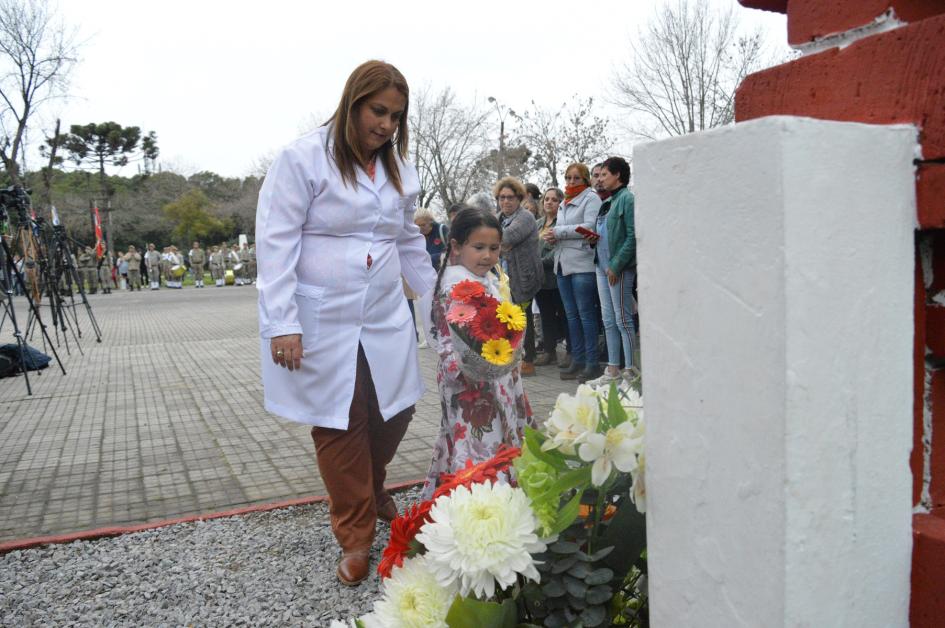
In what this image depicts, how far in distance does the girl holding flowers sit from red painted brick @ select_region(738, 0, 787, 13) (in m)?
2.01

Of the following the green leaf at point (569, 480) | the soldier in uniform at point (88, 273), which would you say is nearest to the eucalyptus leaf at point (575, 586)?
the green leaf at point (569, 480)

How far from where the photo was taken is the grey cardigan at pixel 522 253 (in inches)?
266

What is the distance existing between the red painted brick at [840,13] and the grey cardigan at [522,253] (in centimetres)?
565

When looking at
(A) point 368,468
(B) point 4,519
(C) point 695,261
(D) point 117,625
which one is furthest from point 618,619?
(B) point 4,519

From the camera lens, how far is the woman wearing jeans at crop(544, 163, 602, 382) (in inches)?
256

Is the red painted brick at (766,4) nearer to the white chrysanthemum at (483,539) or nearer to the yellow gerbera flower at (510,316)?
the white chrysanthemum at (483,539)

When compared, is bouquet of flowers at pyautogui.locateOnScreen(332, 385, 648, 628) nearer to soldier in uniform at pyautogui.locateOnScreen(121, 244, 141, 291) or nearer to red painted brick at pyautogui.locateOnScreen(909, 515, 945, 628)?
red painted brick at pyautogui.locateOnScreen(909, 515, 945, 628)

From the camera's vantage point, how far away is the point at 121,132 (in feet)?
170

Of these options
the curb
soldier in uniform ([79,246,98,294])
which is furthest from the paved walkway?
soldier in uniform ([79,246,98,294])

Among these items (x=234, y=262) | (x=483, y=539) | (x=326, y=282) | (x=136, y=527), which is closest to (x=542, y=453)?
(x=483, y=539)

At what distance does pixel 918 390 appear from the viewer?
1.01 metres

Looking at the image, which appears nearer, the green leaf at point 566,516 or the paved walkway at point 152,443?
the green leaf at point 566,516

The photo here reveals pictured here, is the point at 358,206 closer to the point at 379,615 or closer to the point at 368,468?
the point at 368,468

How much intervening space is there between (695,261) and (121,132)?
192 ft
